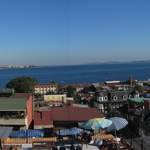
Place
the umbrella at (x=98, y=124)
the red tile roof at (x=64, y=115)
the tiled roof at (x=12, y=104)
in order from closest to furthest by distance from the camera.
Answer: the umbrella at (x=98, y=124) < the tiled roof at (x=12, y=104) < the red tile roof at (x=64, y=115)

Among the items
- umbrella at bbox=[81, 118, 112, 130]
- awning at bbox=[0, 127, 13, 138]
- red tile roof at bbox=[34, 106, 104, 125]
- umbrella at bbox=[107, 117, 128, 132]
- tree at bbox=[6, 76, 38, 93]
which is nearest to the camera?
umbrella at bbox=[81, 118, 112, 130]

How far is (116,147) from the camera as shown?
38.0 ft

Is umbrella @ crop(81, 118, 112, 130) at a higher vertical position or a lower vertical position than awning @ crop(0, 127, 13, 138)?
higher

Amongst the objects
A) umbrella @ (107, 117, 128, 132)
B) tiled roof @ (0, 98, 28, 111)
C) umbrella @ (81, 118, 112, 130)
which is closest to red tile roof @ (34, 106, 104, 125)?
tiled roof @ (0, 98, 28, 111)

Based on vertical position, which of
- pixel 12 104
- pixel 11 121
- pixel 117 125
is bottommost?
pixel 11 121

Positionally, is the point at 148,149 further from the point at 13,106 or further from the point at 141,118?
the point at 13,106

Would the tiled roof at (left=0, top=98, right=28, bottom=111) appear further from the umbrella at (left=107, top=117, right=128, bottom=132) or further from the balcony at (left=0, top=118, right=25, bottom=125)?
the umbrella at (left=107, top=117, right=128, bottom=132)

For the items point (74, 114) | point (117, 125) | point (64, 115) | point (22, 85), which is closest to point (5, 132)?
point (117, 125)

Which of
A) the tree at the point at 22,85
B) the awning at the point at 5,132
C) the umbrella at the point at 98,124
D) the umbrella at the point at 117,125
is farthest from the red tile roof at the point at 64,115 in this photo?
the tree at the point at 22,85

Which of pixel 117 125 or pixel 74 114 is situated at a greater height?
pixel 117 125

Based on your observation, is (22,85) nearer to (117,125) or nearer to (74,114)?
(74,114)

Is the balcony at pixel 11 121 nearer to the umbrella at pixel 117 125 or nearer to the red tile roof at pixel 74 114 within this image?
the red tile roof at pixel 74 114

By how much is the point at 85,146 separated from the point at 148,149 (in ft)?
A: 10.3

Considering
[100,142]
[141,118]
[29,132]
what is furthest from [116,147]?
[141,118]
